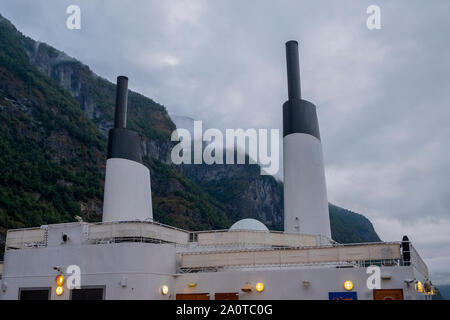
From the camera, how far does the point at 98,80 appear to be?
143375 mm

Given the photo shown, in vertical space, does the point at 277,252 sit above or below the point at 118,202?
below

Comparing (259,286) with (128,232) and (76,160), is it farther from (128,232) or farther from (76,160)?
(76,160)

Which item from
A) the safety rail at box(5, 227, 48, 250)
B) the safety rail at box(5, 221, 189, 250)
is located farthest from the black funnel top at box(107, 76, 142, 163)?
the safety rail at box(5, 221, 189, 250)

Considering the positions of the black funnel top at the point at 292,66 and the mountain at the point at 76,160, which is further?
the mountain at the point at 76,160

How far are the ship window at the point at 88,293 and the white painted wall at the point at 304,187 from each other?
1138 centimetres

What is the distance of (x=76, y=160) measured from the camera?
3782 inches

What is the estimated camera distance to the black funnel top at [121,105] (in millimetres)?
31500

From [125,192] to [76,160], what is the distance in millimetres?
71518

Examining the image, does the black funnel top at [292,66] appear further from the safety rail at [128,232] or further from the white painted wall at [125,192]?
the safety rail at [128,232]

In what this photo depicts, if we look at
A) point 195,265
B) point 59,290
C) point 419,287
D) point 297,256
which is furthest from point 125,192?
point 419,287

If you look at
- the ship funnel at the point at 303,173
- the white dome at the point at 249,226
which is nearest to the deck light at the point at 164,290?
the white dome at the point at 249,226
